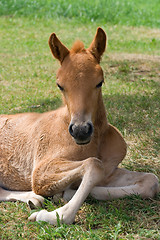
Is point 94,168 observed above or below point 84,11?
above

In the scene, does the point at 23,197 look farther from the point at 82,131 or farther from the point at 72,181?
the point at 82,131

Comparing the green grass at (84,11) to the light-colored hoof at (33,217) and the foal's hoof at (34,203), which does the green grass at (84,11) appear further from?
the light-colored hoof at (33,217)

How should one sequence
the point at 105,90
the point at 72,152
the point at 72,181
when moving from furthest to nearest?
the point at 105,90 < the point at 72,152 < the point at 72,181

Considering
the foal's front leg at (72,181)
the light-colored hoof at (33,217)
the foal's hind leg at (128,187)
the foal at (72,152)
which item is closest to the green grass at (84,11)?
the foal at (72,152)

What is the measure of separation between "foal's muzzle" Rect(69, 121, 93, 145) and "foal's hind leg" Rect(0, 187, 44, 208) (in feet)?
2.88

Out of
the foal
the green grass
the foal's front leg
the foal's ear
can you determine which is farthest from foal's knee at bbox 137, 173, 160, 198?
the green grass

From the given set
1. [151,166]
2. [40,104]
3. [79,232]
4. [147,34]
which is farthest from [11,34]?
[79,232]

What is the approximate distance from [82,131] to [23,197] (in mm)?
1304

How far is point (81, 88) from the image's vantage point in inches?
143

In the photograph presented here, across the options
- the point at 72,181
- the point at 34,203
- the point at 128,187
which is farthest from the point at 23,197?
the point at 128,187

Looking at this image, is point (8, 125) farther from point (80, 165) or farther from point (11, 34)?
point (11, 34)

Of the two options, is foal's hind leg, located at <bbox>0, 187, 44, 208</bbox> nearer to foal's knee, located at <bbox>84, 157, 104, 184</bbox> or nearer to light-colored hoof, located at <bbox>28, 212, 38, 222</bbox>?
light-colored hoof, located at <bbox>28, 212, 38, 222</bbox>

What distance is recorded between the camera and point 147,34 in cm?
1363

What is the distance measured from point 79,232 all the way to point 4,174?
1788mm
